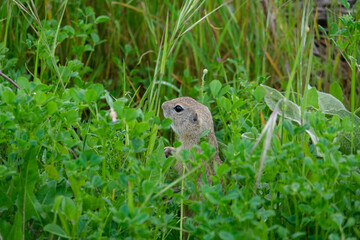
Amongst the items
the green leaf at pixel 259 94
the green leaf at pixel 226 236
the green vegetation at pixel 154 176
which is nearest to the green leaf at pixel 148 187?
the green vegetation at pixel 154 176

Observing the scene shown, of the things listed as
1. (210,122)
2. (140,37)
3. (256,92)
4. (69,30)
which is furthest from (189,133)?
(140,37)

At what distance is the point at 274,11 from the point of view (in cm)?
502

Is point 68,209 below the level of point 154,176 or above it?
above

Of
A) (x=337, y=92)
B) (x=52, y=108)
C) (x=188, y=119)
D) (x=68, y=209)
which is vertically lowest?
(x=188, y=119)

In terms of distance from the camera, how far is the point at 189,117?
3.64m

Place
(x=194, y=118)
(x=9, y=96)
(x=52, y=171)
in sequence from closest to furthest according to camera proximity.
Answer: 1. (x=9, y=96)
2. (x=52, y=171)
3. (x=194, y=118)

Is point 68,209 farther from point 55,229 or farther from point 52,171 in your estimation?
point 52,171

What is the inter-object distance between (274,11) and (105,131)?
3.12 m

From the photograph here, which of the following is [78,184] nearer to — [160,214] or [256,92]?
[160,214]

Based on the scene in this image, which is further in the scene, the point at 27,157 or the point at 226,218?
the point at 27,157

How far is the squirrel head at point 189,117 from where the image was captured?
3574mm

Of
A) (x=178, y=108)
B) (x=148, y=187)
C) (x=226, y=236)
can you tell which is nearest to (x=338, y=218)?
(x=226, y=236)

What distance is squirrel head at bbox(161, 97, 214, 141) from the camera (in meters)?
3.57

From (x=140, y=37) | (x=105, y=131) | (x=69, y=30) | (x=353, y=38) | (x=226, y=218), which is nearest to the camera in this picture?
(x=226, y=218)
